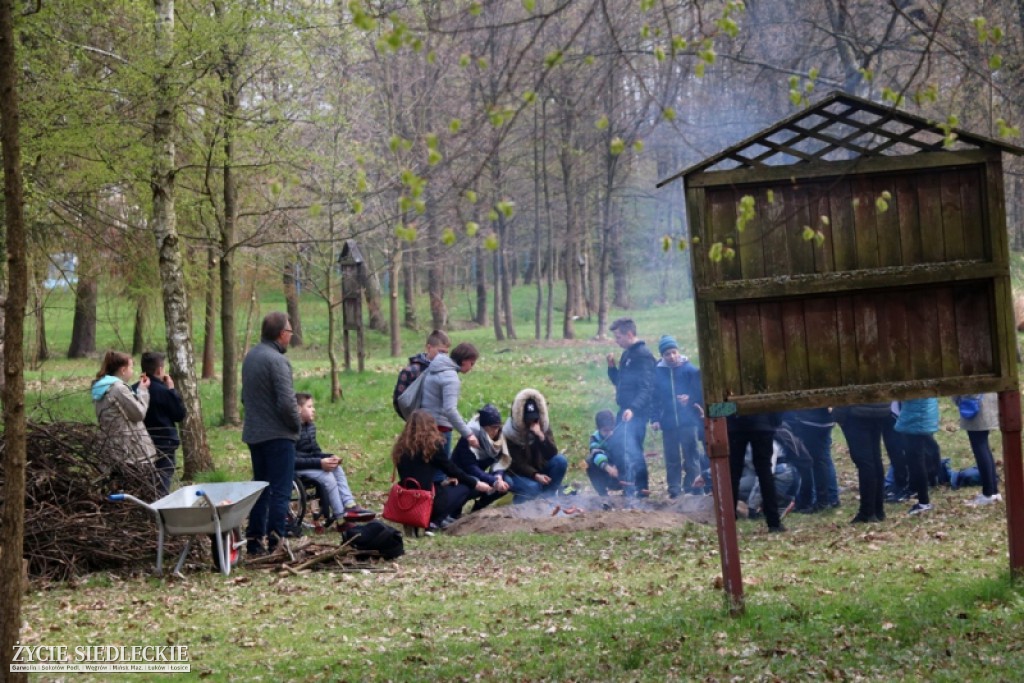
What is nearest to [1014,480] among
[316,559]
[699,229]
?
[699,229]

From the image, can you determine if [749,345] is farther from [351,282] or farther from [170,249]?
[351,282]

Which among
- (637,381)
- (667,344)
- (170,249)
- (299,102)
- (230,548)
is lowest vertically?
(230,548)

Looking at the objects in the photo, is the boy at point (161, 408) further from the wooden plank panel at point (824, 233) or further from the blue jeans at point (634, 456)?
the wooden plank panel at point (824, 233)

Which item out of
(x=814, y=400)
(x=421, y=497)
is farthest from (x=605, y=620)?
(x=421, y=497)

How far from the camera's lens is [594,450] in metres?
13.9

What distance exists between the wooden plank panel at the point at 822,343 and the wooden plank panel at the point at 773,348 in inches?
6.3

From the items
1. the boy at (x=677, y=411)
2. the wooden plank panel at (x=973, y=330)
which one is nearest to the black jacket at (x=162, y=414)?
the boy at (x=677, y=411)

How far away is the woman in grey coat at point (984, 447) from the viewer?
10.8 metres

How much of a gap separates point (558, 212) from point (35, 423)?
115 feet

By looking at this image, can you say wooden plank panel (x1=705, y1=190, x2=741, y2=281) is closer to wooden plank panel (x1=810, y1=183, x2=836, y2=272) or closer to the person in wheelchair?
wooden plank panel (x1=810, y1=183, x2=836, y2=272)

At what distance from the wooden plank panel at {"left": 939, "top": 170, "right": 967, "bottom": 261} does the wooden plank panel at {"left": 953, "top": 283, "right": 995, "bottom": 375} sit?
25cm

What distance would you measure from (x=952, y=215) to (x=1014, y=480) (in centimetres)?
174

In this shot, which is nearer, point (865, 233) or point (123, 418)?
point (865, 233)

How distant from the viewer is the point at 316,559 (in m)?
9.44
